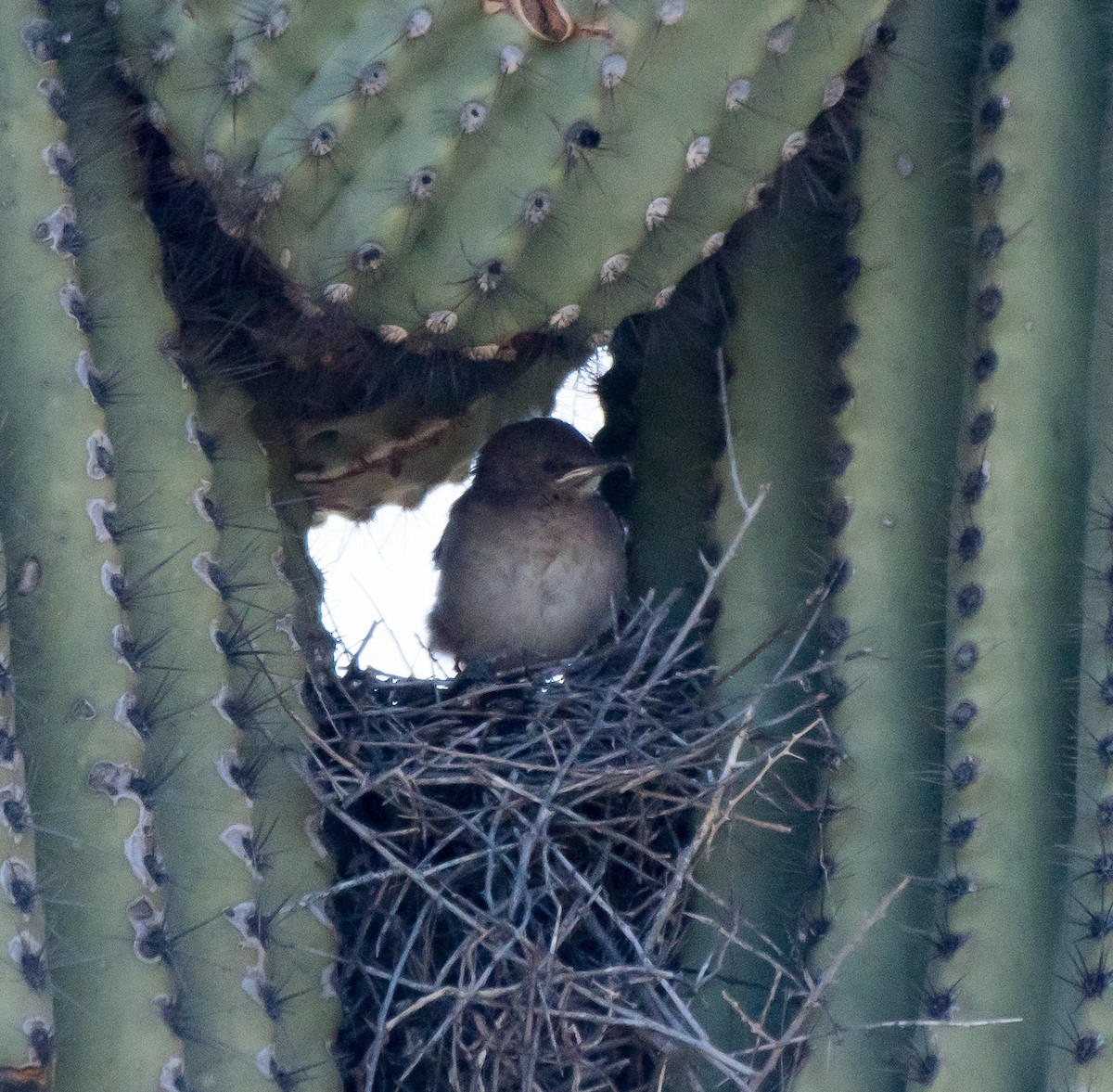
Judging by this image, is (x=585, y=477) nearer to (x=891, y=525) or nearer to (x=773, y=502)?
(x=773, y=502)

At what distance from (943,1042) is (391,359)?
174 centimetres

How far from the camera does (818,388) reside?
4.28 meters

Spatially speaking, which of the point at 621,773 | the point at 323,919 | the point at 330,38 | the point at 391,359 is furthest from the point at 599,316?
the point at 323,919

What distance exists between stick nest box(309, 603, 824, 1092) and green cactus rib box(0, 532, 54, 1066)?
0.94 m

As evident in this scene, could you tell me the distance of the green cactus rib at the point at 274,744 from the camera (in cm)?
353

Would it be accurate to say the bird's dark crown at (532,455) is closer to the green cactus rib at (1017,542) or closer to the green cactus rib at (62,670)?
the green cactus rib at (1017,542)

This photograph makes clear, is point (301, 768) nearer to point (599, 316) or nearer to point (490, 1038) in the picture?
point (490, 1038)

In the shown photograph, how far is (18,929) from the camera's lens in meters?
2.82

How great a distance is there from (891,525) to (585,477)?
149 cm

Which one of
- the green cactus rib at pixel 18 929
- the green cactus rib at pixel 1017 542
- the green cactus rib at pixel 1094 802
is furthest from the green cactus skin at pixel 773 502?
the green cactus rib at pixel 18 929

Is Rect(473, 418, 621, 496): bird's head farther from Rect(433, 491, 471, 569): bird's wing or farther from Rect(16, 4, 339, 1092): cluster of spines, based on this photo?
Rect(16, 4, 339, 1092): cluster of spines

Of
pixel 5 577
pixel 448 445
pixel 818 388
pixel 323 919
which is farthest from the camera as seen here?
pixel 448 445

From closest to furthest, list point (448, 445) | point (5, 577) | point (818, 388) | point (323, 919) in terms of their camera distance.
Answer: point (5, 577) → point (323, 919) → point (818, 388) → point (448, 445)

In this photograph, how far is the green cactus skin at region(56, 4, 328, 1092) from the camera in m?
3.28
